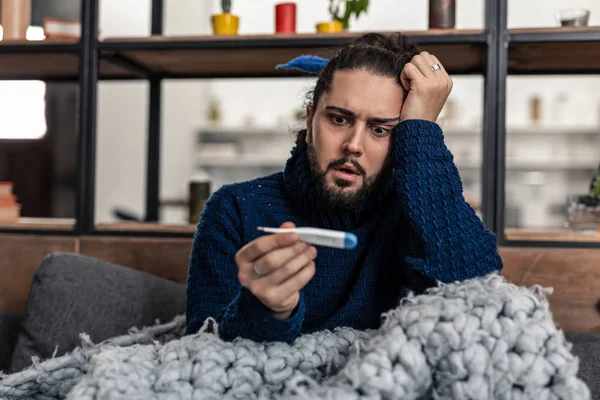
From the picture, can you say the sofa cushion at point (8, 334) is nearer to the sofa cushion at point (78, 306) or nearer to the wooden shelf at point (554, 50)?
the sofa cushion at point (78, 306)

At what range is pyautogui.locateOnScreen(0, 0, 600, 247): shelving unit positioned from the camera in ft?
5.68

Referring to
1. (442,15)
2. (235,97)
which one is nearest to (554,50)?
(442,15)

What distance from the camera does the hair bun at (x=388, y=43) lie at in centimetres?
151

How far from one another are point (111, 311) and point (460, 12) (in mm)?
4836

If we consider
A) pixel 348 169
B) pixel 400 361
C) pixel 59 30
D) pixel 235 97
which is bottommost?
pixel 400 361

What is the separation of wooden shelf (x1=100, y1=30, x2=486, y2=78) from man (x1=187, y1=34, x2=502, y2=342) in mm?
276

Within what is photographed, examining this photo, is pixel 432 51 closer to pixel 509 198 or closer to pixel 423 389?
pixel 423 389

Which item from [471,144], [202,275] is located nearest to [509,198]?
[471,144]

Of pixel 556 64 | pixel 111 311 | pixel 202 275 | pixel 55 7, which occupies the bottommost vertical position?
pixel 111 311

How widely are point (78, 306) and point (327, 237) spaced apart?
901 millimetres

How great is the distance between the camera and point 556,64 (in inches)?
79.3

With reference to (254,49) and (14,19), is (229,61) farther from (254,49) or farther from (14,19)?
(14,19)

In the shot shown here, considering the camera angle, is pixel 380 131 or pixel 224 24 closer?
pixel 380 131

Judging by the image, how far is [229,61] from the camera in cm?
209
